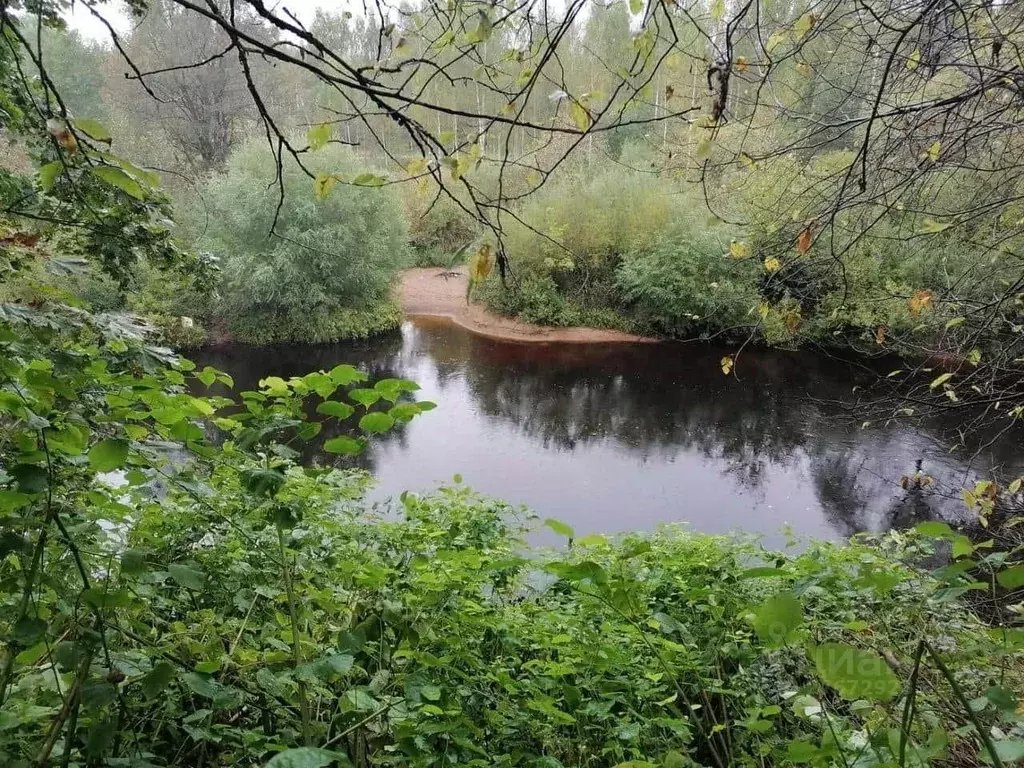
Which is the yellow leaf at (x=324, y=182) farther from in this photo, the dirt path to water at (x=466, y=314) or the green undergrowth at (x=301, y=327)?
the green undergrowth at (x=301, y=327)

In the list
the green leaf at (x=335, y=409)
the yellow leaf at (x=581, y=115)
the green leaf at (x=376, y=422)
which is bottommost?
the green leaf at (x=376, y=422)

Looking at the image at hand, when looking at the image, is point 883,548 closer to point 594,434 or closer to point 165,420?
point 165,420

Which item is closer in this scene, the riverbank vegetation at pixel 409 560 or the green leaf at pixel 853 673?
the green leaf at pixel 853 673

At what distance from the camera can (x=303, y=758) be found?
0.79 m

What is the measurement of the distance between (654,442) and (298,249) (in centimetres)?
908

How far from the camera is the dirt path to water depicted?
15922 mm

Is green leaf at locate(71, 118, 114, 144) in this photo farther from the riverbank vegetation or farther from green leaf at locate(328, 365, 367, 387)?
green leaf at locate(328, 365, 367, 387)

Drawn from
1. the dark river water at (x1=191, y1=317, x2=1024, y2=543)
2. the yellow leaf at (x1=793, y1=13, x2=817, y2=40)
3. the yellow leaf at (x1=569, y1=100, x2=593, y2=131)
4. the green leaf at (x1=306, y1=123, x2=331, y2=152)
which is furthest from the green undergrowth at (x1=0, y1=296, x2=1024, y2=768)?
the dark river water at (x1=191, y1=317, x2=1024, y2=543)

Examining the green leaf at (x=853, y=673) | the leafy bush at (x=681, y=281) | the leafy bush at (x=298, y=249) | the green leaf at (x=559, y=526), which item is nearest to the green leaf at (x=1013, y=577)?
the green leaf at (x=853, y=673)

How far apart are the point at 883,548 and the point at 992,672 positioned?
217cm

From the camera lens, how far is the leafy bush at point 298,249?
13.8 meters

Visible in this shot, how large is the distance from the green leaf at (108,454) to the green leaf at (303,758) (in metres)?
0.49

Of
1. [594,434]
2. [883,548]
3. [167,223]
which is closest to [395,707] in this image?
[167,223]

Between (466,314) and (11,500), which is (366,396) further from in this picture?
(466,314)
